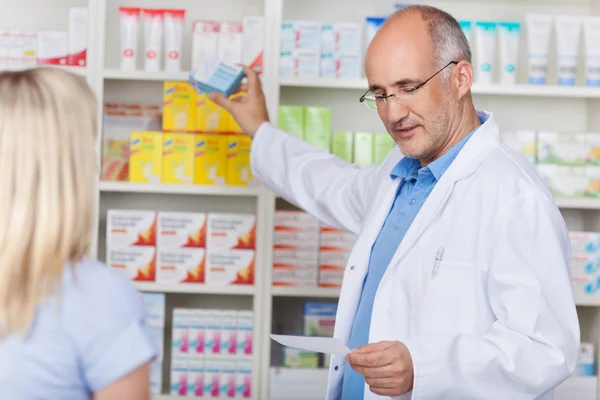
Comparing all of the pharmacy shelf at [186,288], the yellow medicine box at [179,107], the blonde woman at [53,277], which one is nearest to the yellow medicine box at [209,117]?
the yellow medicine box at [179,107]

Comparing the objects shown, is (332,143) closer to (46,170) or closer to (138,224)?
(138,224)

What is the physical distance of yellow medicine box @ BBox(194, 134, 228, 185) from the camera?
2975 mm

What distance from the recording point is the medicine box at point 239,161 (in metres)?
2.98

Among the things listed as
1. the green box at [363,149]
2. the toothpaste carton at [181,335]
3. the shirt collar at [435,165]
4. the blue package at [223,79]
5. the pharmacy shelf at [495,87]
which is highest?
the pharmacy shelf at [495,87]

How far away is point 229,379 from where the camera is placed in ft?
9.95

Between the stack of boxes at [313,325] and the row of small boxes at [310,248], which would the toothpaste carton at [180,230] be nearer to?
the row of small boxes at [310,248]

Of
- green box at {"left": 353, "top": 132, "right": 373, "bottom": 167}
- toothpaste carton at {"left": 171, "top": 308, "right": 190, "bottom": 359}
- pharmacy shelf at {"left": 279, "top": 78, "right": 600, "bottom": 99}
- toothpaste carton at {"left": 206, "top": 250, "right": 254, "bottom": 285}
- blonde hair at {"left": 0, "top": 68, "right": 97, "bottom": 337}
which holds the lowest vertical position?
toothpaste carton at {"left": 171, "top": 308, "right": 190, "bottom": 359}

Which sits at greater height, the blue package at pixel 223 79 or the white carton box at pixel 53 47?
the white carton box at pixel 53 47

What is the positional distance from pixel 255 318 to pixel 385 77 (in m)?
1.48

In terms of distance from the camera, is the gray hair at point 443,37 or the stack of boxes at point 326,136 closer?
the gray hair at point 443,37

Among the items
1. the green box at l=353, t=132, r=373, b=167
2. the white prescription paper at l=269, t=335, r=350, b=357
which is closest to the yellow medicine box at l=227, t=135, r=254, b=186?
the green box at l=353, t=132, r=373, b=167

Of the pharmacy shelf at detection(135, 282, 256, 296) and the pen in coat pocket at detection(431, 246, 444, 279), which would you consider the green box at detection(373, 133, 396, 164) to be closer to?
the pharmacy shelf at detection(135, 282, 256, 296)

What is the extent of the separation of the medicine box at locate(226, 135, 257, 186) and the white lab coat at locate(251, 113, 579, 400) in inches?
45.5

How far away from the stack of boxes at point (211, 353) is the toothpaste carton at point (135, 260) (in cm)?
19
